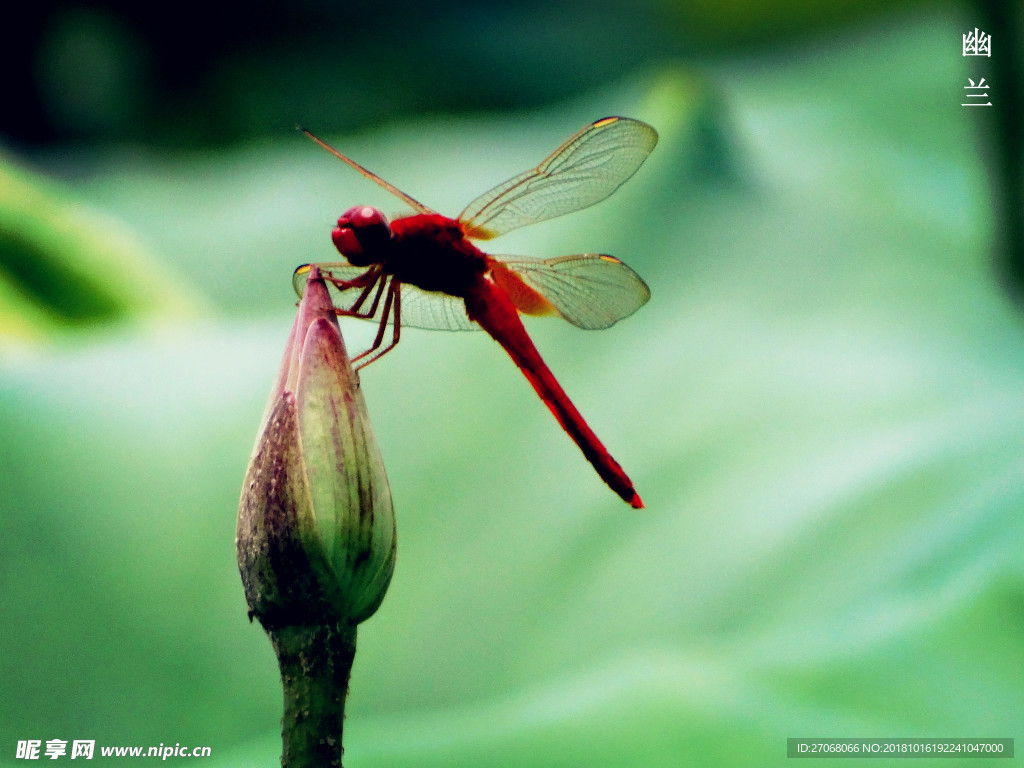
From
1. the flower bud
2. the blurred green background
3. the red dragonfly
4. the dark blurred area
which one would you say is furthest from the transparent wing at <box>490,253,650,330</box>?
the dark blurred area

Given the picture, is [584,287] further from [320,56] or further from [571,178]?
[320,56]

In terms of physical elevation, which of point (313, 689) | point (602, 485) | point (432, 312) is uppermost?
point (432, 312)

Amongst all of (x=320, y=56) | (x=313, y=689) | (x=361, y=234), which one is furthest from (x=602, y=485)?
(x=320, y=56)

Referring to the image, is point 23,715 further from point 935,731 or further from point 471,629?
point 935,731

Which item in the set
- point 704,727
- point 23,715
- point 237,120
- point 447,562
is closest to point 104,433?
point 23,715

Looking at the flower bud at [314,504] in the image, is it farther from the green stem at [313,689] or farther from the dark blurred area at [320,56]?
the dark blurred area at [320,56]

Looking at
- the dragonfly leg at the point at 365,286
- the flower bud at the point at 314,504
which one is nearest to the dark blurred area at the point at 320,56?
the dragonfly leg at the point at 365,286
